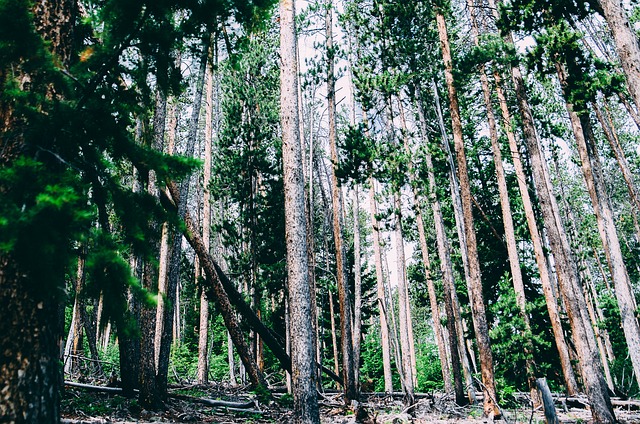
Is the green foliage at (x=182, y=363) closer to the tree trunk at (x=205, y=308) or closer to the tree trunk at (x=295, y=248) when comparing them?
the tree trunk at (x=205, y=308)

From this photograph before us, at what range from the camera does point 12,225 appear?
2.10m

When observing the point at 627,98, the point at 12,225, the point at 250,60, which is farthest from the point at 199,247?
the point at 627,98

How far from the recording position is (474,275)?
32.7 ft

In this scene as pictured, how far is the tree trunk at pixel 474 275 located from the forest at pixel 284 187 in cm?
5

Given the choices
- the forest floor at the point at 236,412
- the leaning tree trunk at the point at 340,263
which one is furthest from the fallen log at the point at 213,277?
the leaning tree trunk at the point at 340,263

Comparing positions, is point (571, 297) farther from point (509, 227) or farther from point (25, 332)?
point (25, 332)

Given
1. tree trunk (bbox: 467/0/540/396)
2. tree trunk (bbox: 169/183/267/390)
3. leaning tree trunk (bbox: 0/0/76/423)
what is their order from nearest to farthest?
leaning tree trunk (bbox: 0/0/76/423) → tree trunk (bbox: 169/183/267/390) → tree trunk (bbox: 467/0/540/396)

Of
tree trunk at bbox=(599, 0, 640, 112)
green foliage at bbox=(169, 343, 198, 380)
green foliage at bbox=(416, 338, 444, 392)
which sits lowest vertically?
green foliage at bbox=(416, 338, 444, 392)

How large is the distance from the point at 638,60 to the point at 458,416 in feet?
27.6

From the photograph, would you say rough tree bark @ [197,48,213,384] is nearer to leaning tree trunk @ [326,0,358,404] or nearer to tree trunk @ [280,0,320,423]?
leaning tree trunk @ [326,0,358,404]

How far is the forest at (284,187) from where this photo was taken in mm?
2672

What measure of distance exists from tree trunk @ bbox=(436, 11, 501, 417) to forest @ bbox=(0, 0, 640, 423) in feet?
0.16

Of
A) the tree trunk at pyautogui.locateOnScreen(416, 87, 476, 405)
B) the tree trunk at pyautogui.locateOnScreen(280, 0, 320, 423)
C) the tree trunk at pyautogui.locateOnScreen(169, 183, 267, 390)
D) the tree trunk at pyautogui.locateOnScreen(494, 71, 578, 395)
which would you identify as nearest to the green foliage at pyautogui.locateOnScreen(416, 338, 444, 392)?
the tree trunk at pyautogui.locateOnScreen(416, 87, 476, 405)

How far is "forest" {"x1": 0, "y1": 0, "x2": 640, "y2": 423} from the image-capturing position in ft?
8.77
